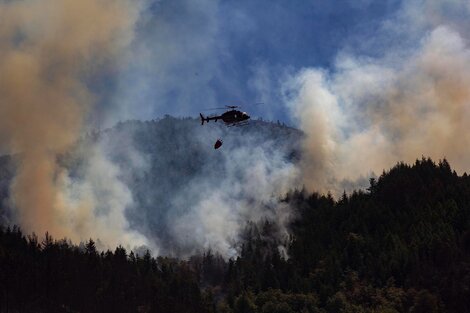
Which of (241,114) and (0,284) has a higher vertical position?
(241,114)

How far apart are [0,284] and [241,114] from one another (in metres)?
96.9

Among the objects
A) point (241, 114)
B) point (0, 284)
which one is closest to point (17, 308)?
point (0, 284)

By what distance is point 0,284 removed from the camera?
19962 cm

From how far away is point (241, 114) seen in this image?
15188cm

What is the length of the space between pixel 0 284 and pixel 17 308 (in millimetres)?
8610

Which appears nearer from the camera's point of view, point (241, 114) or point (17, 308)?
point (241, 114)

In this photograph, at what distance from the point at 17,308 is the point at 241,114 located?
319 feet

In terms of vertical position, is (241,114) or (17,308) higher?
(241,114)

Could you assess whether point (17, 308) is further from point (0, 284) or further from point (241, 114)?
point (241, 114)

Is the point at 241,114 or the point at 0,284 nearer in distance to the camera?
the point at 241,114

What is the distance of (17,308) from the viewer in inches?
7864
